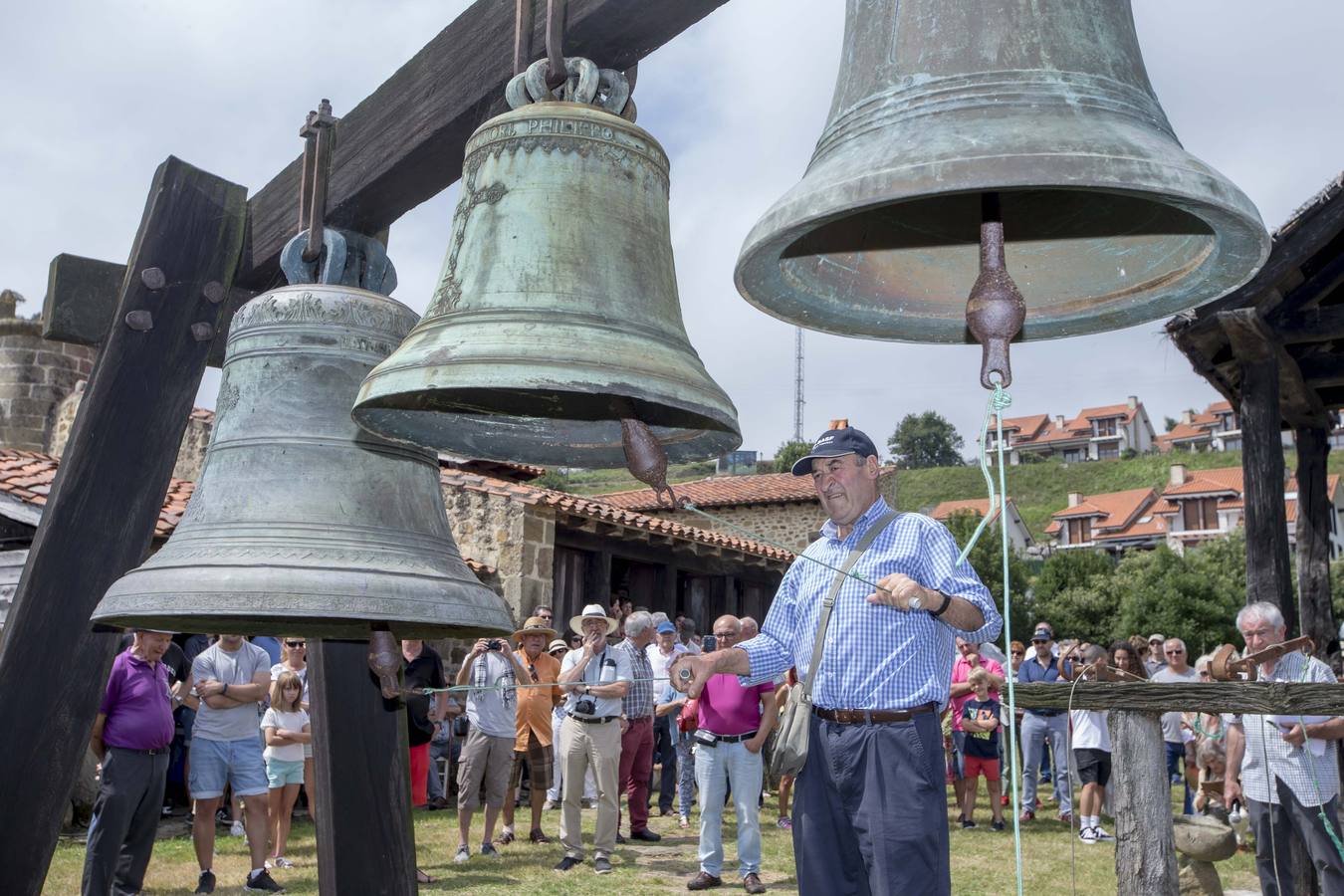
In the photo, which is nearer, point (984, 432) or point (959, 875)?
point (984, 432)

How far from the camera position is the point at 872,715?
3.01 metres

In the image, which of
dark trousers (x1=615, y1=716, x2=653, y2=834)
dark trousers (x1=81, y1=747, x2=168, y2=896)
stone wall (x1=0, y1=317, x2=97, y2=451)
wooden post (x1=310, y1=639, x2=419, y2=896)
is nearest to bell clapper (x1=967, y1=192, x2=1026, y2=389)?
wooden post (x1=310, y1=639, x2=419, y2=896)

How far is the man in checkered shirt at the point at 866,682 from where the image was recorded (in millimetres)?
2863

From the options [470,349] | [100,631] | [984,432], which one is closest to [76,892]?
[100,631]

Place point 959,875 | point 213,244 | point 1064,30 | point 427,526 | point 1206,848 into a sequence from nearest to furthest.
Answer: point 1064,30
point 427,526
point 213,244
point 1206,848
point 959,875

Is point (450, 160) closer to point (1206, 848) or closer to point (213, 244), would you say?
point (213, 244)

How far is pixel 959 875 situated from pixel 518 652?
4046 millimetres

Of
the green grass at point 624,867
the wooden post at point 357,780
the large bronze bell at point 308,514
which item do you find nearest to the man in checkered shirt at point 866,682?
the large bronze bell at point 308,514

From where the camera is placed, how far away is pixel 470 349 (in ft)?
6.89

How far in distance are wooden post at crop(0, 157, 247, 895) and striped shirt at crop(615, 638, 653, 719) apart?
604 cm

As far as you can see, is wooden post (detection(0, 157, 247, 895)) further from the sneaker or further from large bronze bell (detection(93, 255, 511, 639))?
the sneaker

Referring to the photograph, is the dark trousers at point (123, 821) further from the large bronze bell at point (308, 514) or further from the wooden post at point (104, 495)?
the large bronze bell at point (308, 514)

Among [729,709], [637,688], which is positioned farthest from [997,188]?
[637,688]

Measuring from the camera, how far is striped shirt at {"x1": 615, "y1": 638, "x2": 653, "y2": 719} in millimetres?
9266
